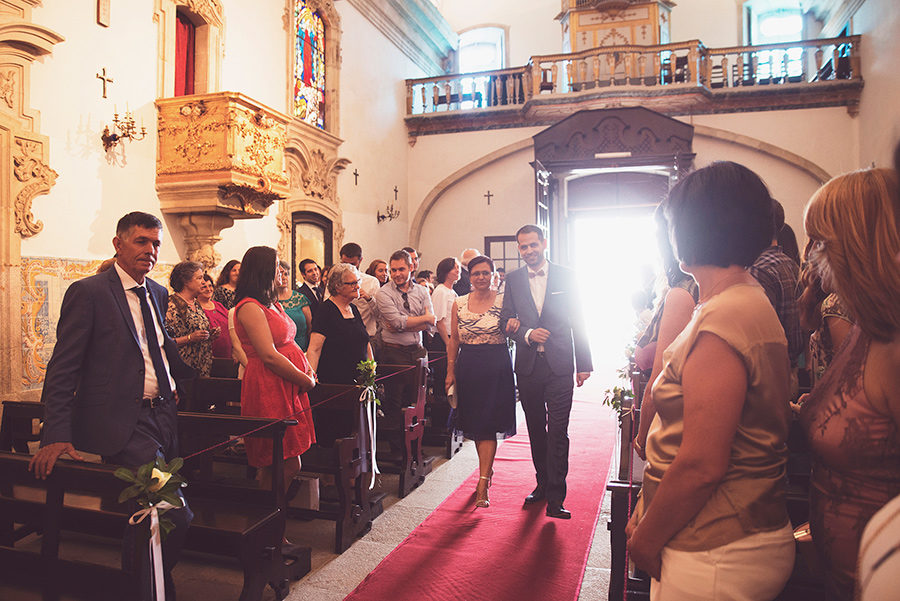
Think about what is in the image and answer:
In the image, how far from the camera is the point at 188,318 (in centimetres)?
495

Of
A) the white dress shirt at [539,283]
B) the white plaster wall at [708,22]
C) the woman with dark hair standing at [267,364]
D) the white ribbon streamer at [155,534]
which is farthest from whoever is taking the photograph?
the white plaster wall at [708,22]

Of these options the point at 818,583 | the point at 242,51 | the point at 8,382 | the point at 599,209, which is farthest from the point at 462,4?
the point at 818,583

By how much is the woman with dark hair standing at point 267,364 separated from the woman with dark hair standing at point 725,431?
2.45 m

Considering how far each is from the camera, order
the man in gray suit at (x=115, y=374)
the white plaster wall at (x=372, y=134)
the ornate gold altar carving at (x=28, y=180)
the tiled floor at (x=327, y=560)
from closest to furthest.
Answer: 1. the man in gray suit at (x=115, y=374)
2. the tiled floor at (x=327, y=560)
3. the ornate gold altar carving at (x=28, y=180)
4. the white plaster wall at (x=372, y=134)

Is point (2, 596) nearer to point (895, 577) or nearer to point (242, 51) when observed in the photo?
point (895, 577)

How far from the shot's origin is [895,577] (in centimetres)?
63

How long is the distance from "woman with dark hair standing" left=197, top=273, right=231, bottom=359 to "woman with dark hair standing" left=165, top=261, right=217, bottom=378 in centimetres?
29

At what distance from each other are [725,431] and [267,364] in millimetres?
2685

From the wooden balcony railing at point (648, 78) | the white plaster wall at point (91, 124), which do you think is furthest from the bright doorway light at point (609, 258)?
the white plaster wall at point (91, 124)

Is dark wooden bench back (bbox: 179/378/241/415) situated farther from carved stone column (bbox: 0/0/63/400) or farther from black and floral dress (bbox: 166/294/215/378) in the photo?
carved stone column (bbox: 0/0/63/400)

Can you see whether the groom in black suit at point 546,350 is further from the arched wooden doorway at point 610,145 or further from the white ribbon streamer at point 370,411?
the arched wooden doorway at point 610,145

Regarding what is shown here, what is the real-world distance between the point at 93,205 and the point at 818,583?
20.7 ft

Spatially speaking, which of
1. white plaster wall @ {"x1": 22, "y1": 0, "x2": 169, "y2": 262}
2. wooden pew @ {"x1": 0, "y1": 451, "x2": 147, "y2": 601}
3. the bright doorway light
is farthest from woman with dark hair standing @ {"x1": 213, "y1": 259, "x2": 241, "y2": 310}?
the bright doorway light

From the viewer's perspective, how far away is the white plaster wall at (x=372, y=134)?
36.4ft
